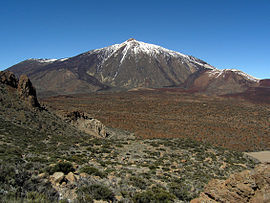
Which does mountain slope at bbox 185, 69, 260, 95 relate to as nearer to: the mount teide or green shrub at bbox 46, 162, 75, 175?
the mount teide

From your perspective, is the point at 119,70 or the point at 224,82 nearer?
the point at 224,82

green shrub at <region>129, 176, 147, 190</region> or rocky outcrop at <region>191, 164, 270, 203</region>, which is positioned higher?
rocky outcrop at <region>191, 164, 270, 203</region>

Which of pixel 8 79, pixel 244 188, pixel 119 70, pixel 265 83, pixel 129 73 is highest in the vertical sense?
pixel 119 70

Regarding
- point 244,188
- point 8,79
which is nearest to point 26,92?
point 8,79

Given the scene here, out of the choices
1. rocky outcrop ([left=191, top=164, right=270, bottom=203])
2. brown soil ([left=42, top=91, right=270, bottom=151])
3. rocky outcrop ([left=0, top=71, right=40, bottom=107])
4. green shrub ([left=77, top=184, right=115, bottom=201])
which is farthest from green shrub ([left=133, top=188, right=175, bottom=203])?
brown soil ([left=42, top=91, right=270, bottom=151])

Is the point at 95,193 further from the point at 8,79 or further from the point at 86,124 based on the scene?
the point at 8,79

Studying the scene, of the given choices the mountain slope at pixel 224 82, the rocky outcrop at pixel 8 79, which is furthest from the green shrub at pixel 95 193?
the mountain slope at pixel 224 82
